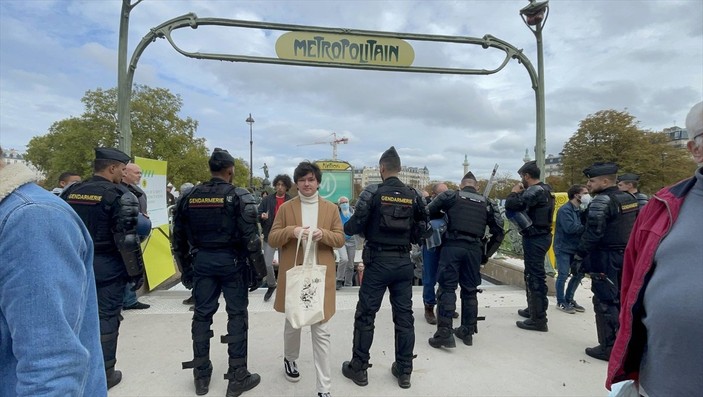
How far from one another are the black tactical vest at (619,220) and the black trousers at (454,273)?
134 centimetres

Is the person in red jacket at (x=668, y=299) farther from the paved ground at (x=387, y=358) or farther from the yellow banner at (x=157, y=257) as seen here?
the yellow banner at (x=157, y=257)

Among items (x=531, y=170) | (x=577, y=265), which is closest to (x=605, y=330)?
(x=577, y=265)

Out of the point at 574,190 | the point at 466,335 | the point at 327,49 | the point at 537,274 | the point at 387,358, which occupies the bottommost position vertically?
the point at 387,358

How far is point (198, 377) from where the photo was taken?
10.1 feet

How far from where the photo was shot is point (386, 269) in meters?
3.28

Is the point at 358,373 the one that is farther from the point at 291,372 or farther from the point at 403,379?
the point at 291,372

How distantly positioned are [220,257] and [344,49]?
352 centimetres

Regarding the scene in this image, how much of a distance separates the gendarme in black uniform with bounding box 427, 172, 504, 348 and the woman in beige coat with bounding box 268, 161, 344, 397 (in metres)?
1.56

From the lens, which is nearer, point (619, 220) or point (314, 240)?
point (314, 240)

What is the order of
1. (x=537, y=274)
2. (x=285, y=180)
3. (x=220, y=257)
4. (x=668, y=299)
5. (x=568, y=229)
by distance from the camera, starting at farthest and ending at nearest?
(x=285, y=180) < (x=568, y=229) < (x=537, y=274) < (x=220, y=257) < (x=668, y=299)

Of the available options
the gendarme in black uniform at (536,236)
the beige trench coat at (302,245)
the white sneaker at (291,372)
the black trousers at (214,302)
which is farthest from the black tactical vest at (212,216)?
the gendarme in black uniform at (536,236)

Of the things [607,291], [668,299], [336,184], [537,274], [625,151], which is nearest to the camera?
[668,299]

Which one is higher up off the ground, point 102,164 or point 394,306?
point 102,164

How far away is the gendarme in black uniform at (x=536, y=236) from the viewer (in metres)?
4.54
